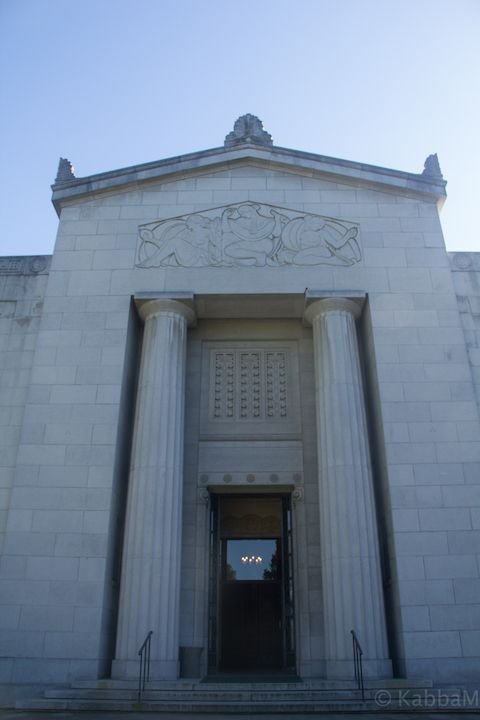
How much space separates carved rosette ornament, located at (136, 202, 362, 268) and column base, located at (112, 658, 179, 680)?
8836 mm

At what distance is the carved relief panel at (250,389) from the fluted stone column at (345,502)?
44.3 inches

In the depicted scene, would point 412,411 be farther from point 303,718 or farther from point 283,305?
point 303,718

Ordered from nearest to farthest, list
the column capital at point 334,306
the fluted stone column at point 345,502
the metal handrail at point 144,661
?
the metal handrail at point 144,661 < the fluted stone column at point 345,502 < the column capital at point 334,306

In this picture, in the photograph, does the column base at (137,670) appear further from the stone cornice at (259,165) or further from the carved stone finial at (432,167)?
the carved stone finial at (432,167)

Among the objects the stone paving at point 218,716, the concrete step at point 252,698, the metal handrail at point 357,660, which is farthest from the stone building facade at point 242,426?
the stone paving at point 218,716

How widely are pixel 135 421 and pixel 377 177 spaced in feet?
28.9

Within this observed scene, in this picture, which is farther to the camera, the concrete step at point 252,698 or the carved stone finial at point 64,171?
the carved stone finial at point 64,171

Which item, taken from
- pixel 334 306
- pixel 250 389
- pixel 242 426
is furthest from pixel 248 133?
pixel 242 426

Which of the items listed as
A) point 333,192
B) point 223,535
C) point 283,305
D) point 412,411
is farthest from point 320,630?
point 333,192

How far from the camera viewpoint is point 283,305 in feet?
52.3

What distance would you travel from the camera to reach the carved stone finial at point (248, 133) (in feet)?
57.3

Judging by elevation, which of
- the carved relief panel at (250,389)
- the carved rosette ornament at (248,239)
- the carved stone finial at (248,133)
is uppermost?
the carved stone finial at (248,133)

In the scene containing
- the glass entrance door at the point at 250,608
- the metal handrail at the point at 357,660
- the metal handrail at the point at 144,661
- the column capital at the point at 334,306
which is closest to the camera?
the metal handrail at the point at 357,660

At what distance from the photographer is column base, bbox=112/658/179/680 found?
11875 millimetres
